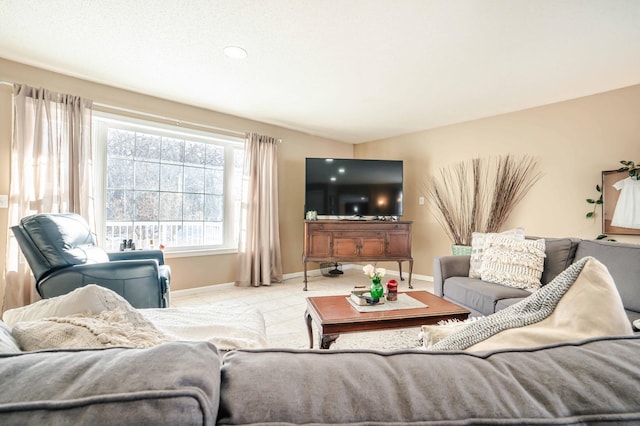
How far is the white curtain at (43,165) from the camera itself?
99.7 inches

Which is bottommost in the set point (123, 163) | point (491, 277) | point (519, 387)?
point (491, 277)

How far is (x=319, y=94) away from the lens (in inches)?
129

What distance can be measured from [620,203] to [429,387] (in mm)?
3845

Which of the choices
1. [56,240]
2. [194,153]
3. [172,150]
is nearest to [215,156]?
[194,153]

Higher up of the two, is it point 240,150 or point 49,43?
point 49,43

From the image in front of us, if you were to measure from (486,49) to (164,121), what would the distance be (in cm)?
338

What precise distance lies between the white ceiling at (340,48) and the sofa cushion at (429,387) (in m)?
2.08

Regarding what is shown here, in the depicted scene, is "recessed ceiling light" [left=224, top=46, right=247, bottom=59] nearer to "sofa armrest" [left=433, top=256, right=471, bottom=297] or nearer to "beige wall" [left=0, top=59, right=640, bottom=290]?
"beige wall" [left=0, top=59, right=640, bottom=290]

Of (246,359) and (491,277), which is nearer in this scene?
(246,359)

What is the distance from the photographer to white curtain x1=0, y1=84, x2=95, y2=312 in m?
2.53

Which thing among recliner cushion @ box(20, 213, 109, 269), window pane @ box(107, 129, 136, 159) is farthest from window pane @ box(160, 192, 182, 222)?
recliner cushion @ box(20, 213, 109, 269)

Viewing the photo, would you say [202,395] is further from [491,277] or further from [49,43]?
[49,43]

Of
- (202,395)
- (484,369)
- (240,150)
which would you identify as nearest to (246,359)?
(202,395)

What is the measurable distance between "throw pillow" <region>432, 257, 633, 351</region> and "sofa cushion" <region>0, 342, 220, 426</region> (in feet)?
1.98
